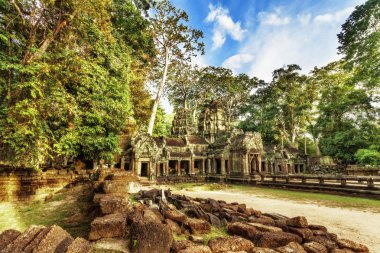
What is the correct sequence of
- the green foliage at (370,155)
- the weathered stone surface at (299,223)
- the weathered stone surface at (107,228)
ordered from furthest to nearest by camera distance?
the green foliage at (370,155) → the weathered stone surface at (299,223) → the weathered stone surface at (107,228)

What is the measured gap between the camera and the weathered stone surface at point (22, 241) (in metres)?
2.17

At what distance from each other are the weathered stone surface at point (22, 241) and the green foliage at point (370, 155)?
30.0 metres

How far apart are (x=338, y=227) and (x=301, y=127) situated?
144 ft

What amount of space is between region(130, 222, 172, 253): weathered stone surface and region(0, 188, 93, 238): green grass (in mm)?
1603

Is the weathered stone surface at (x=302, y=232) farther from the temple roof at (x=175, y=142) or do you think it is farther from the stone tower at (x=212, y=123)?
the stone tower at (x=212, y=123)

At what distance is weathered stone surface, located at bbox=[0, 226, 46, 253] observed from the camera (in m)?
2.17

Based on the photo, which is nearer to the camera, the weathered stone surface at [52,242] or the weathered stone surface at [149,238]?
the weathered stone surface at [52,242]

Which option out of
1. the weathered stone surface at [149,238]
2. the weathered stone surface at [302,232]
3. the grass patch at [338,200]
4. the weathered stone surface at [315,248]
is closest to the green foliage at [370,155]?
the grass patch at [338,200]

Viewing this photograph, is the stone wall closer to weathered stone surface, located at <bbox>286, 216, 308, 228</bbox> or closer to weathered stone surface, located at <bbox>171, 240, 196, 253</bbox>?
weathered stone surface, located at <bbox>171, 240, 196, 253</bbox>

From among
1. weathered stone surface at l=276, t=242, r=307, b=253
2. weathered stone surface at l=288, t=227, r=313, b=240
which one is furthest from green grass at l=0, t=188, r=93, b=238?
weathered stone surface at l=288, t=227, r=313, b=240

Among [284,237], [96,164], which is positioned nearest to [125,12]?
[96,164]

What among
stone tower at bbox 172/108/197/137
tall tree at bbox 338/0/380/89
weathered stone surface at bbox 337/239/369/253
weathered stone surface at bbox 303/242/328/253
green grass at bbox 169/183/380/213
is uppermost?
tall tree at bbox 338/0/380/89

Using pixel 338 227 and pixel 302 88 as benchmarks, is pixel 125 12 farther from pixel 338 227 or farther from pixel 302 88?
pixel 302 88

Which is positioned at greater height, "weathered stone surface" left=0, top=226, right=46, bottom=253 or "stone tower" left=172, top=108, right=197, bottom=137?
"stone tower" left=172, top=108, right=197, bottom=137
